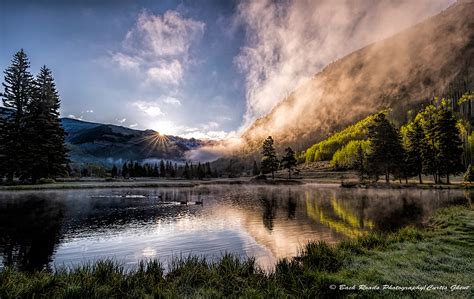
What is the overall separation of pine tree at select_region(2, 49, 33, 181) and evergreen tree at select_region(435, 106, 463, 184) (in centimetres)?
8848

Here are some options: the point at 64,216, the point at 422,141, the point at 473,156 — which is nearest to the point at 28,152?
the point at 64,216

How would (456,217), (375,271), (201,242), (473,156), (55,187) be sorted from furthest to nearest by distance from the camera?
(473,156), (55,187), (456,217), (201,242), (375,271)

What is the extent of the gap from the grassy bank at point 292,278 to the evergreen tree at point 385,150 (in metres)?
61.0

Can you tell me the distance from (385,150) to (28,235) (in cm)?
7113

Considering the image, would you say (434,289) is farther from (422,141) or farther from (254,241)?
(422,141)

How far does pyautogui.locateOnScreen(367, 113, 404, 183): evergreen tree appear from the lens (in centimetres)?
6669

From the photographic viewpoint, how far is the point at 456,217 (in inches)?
768

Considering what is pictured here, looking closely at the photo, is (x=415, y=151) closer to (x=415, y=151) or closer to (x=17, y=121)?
(x=415, y=151)

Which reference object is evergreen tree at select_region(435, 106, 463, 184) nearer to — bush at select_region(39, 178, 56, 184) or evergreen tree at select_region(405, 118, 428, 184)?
evergreen tree at select_region(405, 118, 428, 184)

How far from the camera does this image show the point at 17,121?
2254 inches

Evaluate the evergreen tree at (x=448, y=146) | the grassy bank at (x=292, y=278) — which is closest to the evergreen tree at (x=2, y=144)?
the grassy bank at (x=292, y=278)

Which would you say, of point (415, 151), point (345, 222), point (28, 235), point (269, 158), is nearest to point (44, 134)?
point (28, 235)

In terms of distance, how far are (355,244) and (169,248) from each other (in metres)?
10.2

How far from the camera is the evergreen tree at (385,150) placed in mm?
66688
